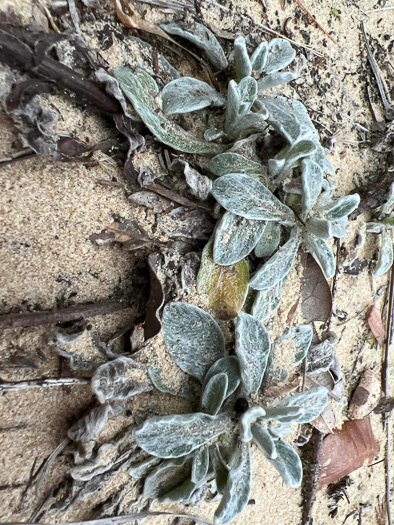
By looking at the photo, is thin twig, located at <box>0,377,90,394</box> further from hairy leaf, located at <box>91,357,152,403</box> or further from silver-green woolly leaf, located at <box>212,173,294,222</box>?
silver-green woolly leaf, located at <box>212,173,294,222</box>

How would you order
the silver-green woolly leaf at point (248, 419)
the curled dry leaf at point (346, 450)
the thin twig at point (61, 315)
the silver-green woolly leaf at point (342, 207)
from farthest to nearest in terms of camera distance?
1. the curled dry leaf at point (346, 450)
2. the silver-green woolly leaf at point (342, 207)
3. the silver-green woolly leaf at point (248, 419)
4. the thin twig at point (61, 315)

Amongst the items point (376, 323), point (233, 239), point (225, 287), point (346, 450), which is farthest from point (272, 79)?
point (346, 450)

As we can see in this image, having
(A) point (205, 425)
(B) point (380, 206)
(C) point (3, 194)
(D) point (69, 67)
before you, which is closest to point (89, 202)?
(C) point (3, 194)

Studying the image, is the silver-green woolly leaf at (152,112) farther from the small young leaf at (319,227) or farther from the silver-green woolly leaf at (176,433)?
the silver-green woolly leaf at (176,433)

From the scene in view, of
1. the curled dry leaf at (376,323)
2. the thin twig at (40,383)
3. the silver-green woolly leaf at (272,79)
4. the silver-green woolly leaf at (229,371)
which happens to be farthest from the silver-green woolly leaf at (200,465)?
the silver-green woolly leaf at (272,79)

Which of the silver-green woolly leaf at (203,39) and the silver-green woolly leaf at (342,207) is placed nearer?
the silver-green woolly leaf at (203,39)

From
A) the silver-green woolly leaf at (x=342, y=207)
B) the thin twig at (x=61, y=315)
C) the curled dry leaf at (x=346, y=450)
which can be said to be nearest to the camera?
the thin twig at (x=61, y=315)

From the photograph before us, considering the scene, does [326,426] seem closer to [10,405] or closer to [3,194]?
[10,405]
